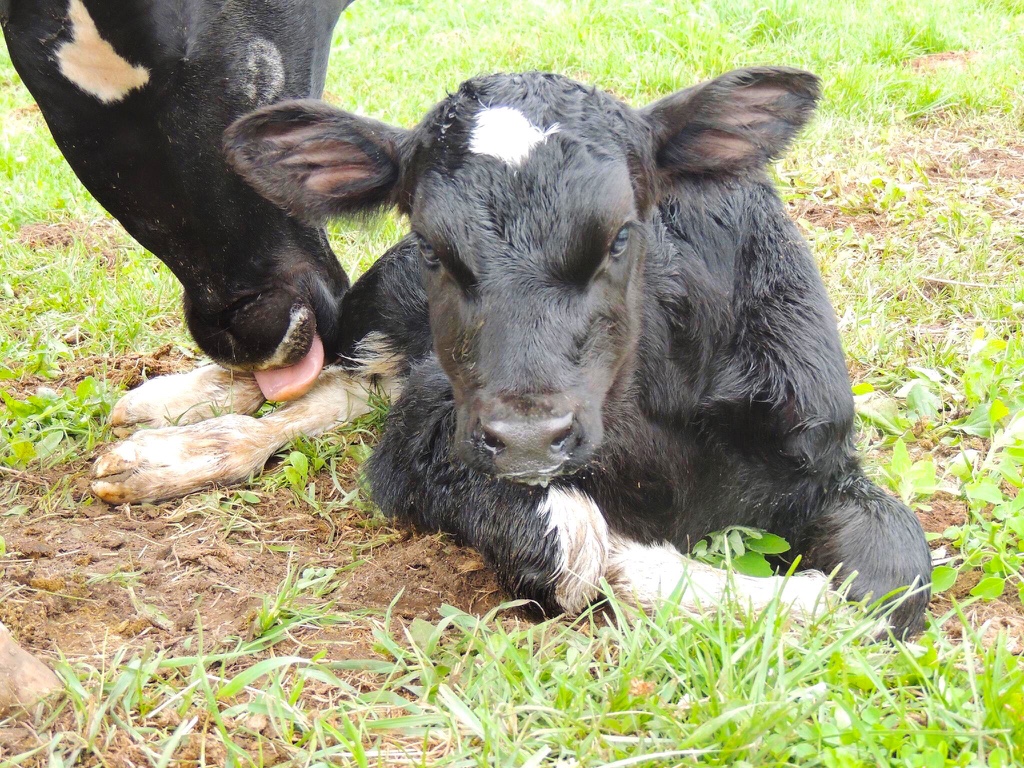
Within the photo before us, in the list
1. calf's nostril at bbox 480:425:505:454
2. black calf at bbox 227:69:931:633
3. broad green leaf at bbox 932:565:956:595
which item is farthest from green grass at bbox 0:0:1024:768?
calf's nostril at bbox 480:425:505:454

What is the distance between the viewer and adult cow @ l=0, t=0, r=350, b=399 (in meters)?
3.16

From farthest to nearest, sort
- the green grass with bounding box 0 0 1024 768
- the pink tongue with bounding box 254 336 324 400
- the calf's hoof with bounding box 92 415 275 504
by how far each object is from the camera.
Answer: the pink tongue with bounding box 254 336 324 400 < the calf's hoof with bounding box 92 415 275 504 < the green grass with bounding box 0 0 1024 768

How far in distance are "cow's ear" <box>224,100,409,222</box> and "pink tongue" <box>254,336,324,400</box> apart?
2.89ft

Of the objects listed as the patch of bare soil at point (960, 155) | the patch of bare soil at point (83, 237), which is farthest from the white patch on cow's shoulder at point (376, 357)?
the patch of bare soil at point (960, 155)

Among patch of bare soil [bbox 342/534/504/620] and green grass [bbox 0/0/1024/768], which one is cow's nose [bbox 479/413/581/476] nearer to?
green grass [bbox 0/0/1024/768]

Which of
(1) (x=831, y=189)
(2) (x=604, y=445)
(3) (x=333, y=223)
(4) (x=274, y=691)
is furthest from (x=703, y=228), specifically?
(1) (x=831, y=189)

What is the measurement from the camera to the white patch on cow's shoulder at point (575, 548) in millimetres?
3178

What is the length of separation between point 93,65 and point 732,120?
6.25ft

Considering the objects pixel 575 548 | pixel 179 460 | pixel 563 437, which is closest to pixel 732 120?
pixel 563 437

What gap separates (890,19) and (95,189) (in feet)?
21.0

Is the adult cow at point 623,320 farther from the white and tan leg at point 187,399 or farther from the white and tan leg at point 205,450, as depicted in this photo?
the white and tan leg at point 187,399

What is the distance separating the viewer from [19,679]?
2.47m

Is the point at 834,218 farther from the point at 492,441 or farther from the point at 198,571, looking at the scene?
the point at 198,571

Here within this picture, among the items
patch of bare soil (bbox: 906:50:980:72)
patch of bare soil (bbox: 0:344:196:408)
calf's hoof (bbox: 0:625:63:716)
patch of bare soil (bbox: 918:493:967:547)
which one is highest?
patch of bare soil (bbox: 906:50:980:72)
